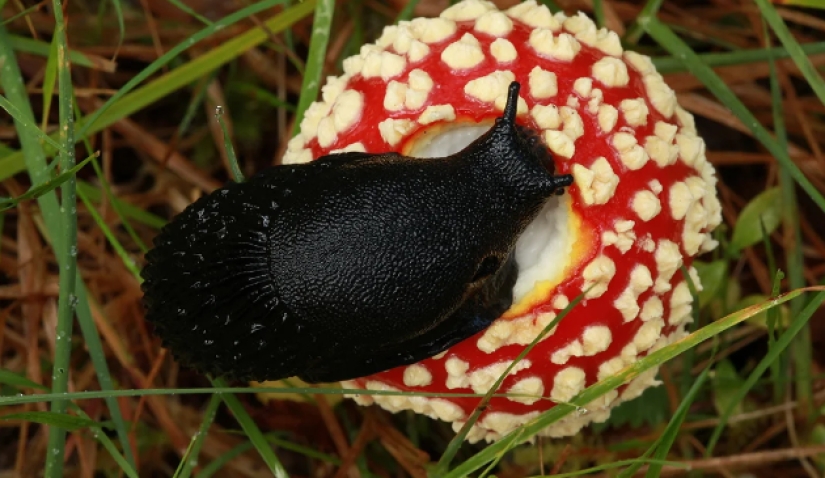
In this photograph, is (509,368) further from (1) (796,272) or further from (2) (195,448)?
(1) (796,272)

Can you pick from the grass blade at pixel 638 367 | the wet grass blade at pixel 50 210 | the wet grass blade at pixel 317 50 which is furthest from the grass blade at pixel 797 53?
the wet grass blade at pixel 50 210

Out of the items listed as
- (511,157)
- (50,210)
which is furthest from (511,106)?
(50,210)

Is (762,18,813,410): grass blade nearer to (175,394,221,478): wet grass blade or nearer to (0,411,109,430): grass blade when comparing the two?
(175,394,221,478): wet grass blade

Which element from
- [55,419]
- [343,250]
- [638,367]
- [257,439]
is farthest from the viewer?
[257,439]

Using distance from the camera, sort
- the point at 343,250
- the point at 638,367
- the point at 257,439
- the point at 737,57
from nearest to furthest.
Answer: the point at 343,250 → the point at 638,367 → the point at 257,439 → the point at 737,57

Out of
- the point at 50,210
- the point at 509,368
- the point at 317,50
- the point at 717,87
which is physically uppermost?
the point at 317,50

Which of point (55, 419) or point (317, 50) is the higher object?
point (317, 50)
